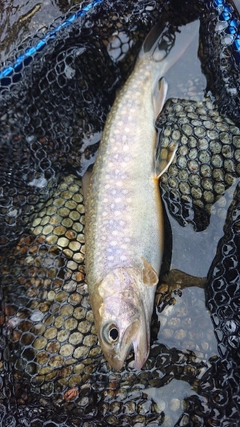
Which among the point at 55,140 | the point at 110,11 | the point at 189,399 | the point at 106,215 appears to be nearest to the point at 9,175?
the point at 55,140

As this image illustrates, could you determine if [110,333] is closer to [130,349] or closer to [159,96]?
[130,349]

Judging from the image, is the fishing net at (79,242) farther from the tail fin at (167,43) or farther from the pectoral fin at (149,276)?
the pectoral fin at (149,276)

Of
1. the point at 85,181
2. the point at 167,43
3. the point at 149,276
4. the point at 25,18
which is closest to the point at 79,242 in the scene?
the point at 85,181

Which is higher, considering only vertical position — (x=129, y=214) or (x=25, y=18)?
(x=25, y=18)

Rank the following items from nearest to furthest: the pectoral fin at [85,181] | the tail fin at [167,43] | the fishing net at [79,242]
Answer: the fishing net at [79,242], the pectoral fin at [85,181], the tail fin at [167,43]

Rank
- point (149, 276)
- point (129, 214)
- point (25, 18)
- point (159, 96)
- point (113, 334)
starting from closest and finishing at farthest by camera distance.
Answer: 1. point (113, 334)
2. point (149, 276)
3. point (129, 214)
4. point (159, 96)
5. point (25, 18)

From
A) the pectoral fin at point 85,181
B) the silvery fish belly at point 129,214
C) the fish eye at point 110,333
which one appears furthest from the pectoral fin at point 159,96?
the fish eye at point 110,333
